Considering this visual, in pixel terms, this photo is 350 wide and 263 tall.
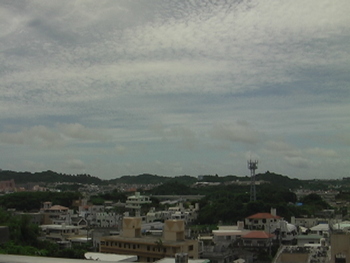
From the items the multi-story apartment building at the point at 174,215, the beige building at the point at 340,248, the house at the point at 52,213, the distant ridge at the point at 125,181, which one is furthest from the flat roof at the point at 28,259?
the distant ridge at the point at 125,181

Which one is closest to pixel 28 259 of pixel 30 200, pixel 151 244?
pixel 151 244

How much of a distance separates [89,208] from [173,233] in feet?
55.5

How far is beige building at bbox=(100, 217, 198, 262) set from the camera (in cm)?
1109

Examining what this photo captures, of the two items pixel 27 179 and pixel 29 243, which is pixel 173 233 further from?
pixel 27 179

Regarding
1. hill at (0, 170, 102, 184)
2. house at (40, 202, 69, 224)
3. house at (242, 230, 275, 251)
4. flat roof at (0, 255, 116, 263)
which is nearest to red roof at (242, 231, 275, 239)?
house at (242, 230, 275, 251)

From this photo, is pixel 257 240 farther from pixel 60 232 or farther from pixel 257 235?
pixel 60 232

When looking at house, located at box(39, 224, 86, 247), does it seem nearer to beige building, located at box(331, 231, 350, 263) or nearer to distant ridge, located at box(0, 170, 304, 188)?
beige building, located at box(331, 231, 350, 263)

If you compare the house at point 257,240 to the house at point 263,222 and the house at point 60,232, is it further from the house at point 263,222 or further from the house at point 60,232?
the house at point 60,232

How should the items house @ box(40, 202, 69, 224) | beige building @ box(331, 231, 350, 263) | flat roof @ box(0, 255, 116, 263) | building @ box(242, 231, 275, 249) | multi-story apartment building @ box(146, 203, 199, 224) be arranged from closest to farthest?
flat roof @ box(0, 255, 116, 263), beige building @ box(331, 231, 350, 263), building @ box(242, 231, 275, 249), house @ box(40, 202, 69, 224), multi-story apartment building @ box(146, 203, 199, 224)

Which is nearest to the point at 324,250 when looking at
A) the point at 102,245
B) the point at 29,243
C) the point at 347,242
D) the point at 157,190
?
the point at 347,242

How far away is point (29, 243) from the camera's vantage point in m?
11.9

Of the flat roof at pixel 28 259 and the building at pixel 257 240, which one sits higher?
the flat roof at pixel 28 259

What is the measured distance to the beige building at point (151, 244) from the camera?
1109cm

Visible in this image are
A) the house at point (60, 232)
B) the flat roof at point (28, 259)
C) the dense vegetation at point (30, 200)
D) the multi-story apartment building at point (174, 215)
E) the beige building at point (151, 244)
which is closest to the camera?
the flat roof at point (28, 259)
